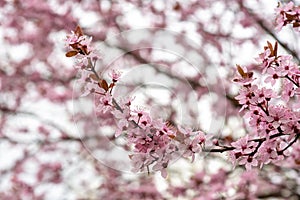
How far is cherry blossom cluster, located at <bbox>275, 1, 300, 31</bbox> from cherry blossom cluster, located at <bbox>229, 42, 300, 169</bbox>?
0.22 metres

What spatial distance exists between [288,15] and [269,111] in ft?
1.67

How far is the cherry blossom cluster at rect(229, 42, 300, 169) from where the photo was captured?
2.06m

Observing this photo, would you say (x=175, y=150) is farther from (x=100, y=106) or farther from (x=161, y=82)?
(x=161, y=82)

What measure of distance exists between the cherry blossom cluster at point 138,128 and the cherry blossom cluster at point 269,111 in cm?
22

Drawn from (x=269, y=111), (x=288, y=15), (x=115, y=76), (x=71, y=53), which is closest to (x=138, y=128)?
(x=115, y=76)

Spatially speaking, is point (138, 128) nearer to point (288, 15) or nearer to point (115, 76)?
point (115, 76)

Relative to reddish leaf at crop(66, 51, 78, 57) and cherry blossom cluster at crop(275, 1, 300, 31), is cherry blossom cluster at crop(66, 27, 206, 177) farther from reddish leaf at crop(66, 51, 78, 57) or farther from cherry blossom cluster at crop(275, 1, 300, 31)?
cherry blossom cluster at crop(275, 1, 300, 31)

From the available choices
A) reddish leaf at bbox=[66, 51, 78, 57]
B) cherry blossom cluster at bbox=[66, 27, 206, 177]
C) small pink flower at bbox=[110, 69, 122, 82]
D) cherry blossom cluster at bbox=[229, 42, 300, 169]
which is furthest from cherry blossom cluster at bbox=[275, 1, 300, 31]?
reddish leaf at bbox=[66, 51, 78, 57]

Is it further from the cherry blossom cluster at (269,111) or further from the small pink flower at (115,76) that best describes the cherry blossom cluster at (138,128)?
the cherry blossom cluster at (269,111)

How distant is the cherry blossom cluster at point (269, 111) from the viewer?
2064mm

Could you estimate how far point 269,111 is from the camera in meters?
2.08

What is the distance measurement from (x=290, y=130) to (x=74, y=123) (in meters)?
3.84

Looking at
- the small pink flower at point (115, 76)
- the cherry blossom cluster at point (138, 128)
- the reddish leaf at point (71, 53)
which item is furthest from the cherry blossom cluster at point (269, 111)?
the reddish leaf at point (71, 53)

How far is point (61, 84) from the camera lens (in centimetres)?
593
